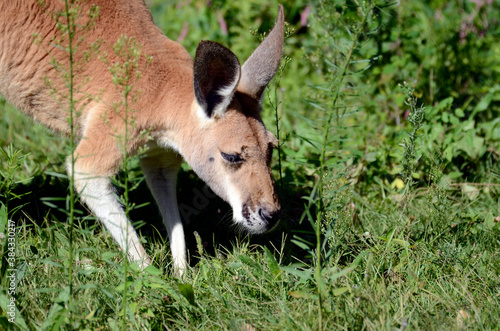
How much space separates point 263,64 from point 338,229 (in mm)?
1227

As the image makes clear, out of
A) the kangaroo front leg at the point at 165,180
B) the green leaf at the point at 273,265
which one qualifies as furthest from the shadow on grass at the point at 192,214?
the green leaf at the point at 273,265

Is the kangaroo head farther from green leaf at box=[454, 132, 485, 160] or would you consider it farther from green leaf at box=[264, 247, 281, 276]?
green leaf at box=[454, 132, 485, 160]

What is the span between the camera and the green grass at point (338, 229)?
2629 millimetres

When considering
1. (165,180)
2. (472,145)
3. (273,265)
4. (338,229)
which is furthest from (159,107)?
(472,145)

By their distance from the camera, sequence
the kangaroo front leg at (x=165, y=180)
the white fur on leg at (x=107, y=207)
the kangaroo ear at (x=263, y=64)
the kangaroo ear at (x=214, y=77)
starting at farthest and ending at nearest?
the kangaroo front leg at (x=165, y=180), the kangaroo ear at (x=263, y=64), the white fur on leg at (x=107, y=207), the kangaroo ear at (x=214, y=77)

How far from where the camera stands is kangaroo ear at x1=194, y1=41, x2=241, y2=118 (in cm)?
320

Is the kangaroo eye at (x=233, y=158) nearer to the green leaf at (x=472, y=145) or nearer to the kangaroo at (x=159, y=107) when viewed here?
the kangaroo at (x=159, y=107)

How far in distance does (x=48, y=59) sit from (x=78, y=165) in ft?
2.50

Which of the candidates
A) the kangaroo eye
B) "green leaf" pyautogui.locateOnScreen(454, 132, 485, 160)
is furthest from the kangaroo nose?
"green leaf" pyautogui.locateOnScreen(454, 132, 485, 160)

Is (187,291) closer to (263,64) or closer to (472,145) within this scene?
(263,64)

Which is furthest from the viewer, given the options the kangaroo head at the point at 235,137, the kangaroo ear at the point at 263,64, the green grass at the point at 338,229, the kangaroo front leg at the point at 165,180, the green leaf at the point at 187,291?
the kangaroo front leg at the point at 165,180

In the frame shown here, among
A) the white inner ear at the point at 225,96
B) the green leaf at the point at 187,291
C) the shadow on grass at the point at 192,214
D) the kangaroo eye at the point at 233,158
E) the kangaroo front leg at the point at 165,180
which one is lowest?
the shadow on grass at the point at 192,214

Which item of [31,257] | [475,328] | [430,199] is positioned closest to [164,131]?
[31,257]

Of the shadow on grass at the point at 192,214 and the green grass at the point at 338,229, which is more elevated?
the green grass at the point at 338,229
